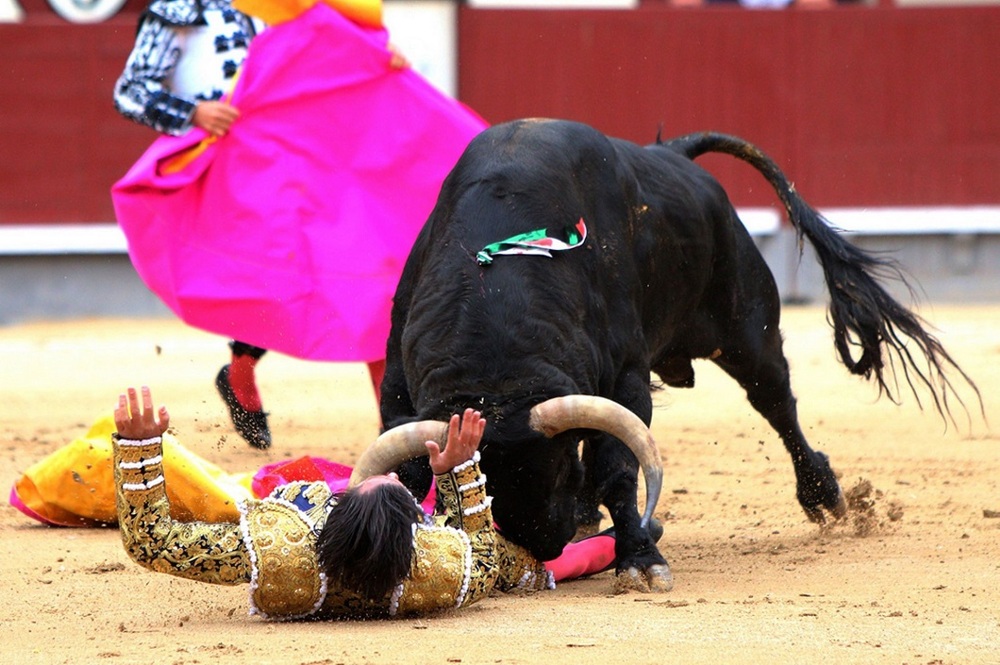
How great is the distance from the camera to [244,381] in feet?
16.0

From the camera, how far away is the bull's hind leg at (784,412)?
4.07 meters

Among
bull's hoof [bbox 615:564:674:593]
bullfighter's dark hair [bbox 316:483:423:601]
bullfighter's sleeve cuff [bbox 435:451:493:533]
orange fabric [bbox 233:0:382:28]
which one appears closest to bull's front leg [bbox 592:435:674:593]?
bull's hoof [bbox 615:564:674:593]

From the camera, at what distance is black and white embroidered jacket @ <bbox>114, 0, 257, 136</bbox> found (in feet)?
15.2

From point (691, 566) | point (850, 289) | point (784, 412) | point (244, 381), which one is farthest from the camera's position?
point (244, 381)

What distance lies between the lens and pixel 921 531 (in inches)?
151

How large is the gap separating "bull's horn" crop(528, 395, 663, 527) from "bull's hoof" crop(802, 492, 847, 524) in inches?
51.8

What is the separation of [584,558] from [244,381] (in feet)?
6.31

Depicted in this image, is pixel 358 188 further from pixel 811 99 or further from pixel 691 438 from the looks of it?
pixel 811 99

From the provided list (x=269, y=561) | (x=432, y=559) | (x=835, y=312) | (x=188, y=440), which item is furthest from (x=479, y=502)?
(x=188, y=440)

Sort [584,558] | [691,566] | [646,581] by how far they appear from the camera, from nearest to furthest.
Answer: [646,581], [584,558], [691,566]

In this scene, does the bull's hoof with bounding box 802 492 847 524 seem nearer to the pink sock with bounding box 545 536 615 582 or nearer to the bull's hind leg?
the bull's hind leg

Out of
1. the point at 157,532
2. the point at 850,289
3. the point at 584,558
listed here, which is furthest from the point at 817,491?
the point at 157,532

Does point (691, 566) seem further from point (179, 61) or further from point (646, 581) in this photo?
point (179, 61)

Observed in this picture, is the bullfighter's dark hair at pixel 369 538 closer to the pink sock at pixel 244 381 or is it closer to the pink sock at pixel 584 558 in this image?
the pink sock at pixel 584 558
